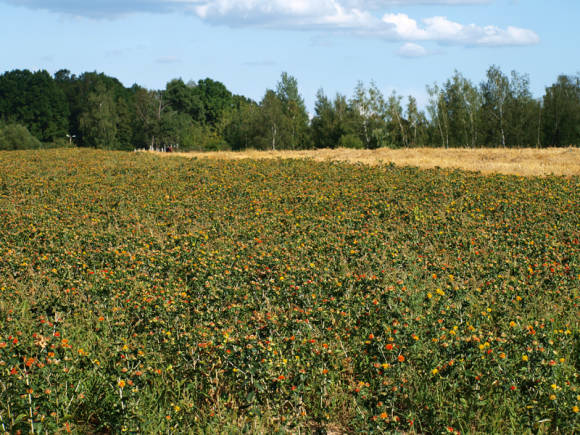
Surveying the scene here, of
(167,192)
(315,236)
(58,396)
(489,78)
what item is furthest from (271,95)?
(58,396)

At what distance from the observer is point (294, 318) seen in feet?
21.9

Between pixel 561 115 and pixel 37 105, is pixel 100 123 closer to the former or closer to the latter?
pixel 37 105

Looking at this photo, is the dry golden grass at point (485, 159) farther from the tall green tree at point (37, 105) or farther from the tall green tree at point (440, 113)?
the tall green tree at point (37, 105)

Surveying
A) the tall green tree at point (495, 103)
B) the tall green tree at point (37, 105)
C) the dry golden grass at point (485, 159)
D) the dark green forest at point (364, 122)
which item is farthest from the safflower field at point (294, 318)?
the tall green tree at point (37, 105)

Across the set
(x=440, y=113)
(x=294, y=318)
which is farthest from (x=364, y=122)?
(x=294, y=318)

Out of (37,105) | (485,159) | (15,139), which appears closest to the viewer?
(485,159)

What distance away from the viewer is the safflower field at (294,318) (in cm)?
508

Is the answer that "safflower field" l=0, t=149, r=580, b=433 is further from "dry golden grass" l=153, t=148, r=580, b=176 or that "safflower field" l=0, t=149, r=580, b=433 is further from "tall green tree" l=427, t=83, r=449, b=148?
"tall green tree" l=427, t=83, r=449, b=148

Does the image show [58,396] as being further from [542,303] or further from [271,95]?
[271,95]

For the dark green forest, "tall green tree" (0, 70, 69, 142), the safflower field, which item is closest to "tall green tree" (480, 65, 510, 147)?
the dark green forest

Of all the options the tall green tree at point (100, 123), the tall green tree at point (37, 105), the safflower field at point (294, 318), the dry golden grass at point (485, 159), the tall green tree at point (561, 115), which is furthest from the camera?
the tall green tree at point (37, 105)

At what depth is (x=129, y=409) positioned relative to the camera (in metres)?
4.70

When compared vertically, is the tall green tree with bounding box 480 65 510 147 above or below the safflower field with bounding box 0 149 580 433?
above

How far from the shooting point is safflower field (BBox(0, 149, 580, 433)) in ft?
16.7
